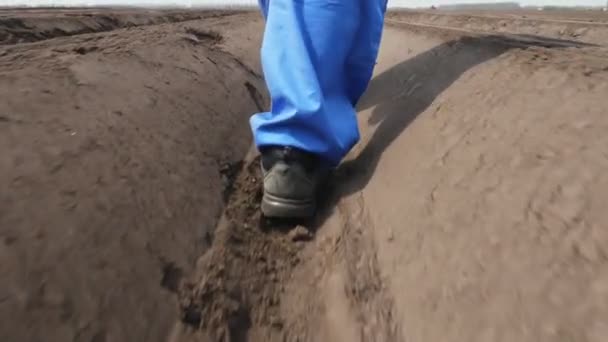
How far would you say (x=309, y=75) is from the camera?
125 centimetres

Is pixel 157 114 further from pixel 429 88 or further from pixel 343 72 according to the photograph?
pixel 429 88

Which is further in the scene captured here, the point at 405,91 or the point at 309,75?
the point at 405,91

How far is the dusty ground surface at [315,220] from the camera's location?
0.66 metres

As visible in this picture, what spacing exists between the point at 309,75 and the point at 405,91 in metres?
0.64

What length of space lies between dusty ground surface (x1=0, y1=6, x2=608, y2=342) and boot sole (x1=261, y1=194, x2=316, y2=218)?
4 cm

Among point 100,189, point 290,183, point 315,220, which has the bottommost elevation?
point 315,220

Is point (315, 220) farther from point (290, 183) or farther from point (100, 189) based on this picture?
point (100, 189)

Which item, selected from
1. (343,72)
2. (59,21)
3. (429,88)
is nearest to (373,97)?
(429,88)

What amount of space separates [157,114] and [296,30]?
17.9 inches

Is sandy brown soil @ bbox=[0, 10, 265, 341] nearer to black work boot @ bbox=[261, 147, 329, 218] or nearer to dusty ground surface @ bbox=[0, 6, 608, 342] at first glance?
dusty ground surface @ bbox=[0, 6, 608, 342]

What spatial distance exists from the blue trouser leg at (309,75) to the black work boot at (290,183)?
29 mm

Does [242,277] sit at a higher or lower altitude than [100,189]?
lower

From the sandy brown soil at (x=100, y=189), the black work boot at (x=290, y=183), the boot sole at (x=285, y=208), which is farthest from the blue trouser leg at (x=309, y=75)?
the sandy brown soil at (x=100, y=189)

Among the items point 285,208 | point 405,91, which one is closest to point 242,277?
point 285,208
